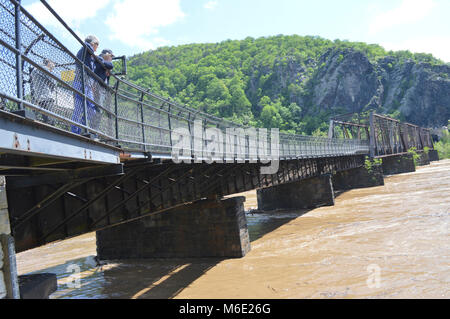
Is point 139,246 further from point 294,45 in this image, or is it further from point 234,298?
point 294,45

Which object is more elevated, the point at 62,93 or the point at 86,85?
the point at 86,85

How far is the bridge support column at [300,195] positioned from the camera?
93.5ft

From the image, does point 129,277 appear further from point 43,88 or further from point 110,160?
point 43,88

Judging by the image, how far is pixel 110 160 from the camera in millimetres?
5457

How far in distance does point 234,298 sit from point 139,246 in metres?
7.52

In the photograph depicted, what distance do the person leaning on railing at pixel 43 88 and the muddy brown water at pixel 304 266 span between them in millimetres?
7929

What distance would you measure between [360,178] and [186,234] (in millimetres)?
29997

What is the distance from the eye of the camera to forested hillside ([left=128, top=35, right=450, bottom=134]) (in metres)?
98.3

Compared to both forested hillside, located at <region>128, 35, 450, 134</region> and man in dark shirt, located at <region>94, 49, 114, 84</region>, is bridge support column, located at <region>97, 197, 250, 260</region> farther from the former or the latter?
forested hillside, located at <region>128, 35, 450, 134</region>

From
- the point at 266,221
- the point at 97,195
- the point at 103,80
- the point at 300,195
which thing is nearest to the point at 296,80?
the point at 300,195

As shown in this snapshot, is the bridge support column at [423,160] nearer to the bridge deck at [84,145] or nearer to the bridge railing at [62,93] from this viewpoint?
the bridge deck at [84,145]

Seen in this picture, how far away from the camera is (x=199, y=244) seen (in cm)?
1536
